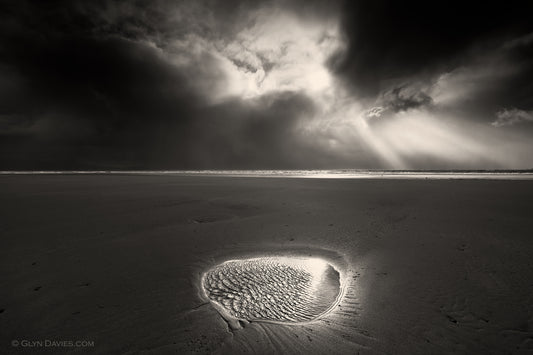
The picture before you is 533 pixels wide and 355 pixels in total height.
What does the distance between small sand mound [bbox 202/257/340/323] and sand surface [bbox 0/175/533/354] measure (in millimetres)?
188

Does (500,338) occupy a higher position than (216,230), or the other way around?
(500,338)

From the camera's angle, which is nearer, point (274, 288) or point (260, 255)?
point (274, 288)

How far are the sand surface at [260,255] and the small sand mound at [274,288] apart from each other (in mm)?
188

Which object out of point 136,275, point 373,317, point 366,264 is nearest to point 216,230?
point 136,275

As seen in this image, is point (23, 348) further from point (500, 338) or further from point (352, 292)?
point (500, 338)

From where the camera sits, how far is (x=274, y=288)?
3.61 metres

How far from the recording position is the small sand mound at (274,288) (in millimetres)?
3018

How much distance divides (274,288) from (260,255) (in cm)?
140

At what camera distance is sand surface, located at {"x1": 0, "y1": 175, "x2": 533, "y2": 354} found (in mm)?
2480

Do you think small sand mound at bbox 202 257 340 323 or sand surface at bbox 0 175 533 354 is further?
small sand mound at bbox 202 257 340 323

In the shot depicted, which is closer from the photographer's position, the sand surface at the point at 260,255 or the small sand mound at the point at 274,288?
the sand surface at the point at 260,255

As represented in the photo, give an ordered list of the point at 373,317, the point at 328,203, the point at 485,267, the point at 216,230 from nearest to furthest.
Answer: the point at 373,317 < the point at 485,267 < the point at 216,230 < the point at 328,203

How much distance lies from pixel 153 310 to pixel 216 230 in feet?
11.9

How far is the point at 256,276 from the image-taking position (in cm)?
400
